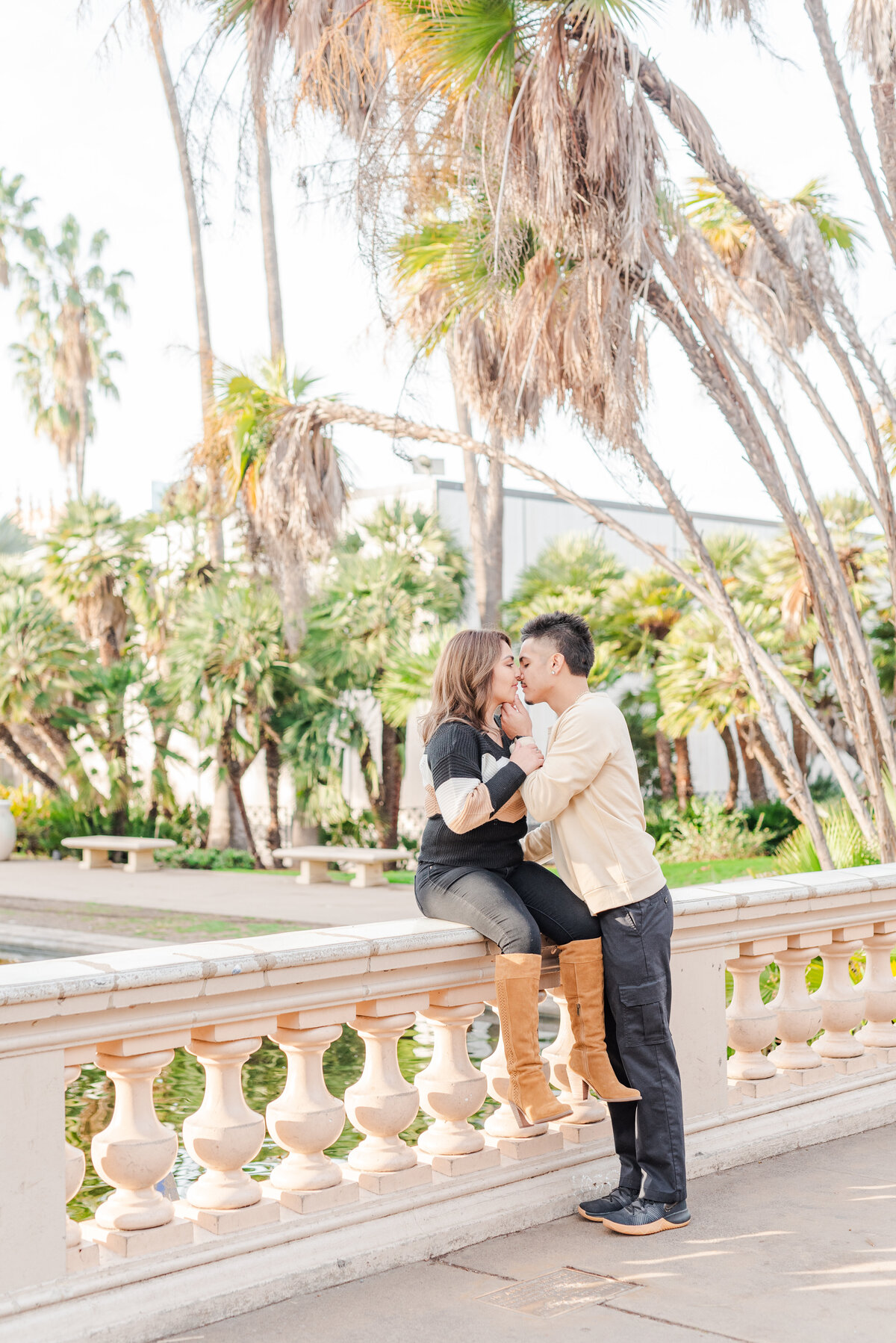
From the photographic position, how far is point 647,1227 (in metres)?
3.48

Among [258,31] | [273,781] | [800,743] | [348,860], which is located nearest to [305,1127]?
[348,860]

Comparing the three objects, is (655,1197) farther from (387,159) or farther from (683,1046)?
(387,159)

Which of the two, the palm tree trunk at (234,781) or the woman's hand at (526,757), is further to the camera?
the palm tree trunk at (234,781)

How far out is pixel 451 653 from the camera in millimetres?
3609

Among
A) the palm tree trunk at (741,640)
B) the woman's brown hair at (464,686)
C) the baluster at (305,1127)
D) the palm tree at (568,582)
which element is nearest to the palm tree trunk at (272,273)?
the palm tree at (568,582)

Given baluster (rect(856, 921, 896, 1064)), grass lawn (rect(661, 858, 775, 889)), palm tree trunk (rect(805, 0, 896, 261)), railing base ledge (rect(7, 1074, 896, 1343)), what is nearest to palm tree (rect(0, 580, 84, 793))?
grass lawn (rect(661, 858, 775, 889))

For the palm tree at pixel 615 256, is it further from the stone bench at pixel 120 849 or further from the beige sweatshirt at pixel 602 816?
the stone bench at pixel 120 849

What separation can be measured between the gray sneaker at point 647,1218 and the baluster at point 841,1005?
135cm

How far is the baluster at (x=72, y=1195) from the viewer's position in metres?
2.77

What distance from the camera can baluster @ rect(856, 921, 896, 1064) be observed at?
16.1 feet

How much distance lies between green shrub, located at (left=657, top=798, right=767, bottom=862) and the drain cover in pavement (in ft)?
44.7

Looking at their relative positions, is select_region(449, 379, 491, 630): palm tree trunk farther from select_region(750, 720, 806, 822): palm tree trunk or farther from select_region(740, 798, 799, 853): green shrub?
select_region(740, 798, 799, 853): green shrub

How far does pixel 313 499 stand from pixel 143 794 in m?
8.74

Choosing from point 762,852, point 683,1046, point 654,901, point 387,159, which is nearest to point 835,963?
point 683,1046
